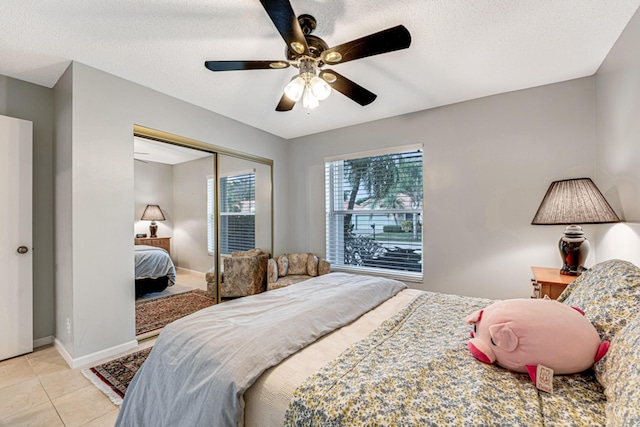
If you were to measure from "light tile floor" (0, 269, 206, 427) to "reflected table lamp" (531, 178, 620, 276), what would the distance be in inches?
127

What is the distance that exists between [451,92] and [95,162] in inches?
131

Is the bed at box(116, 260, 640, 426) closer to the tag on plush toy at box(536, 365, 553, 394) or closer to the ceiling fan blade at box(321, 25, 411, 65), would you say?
the tag on plush toy at box(536, 365, 553, 394)

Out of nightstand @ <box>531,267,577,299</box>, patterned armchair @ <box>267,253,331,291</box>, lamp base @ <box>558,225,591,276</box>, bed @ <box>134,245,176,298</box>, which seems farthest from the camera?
patterned armchair @ <box>267,253,331,291</box>

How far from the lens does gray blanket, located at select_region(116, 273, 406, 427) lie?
1006mm

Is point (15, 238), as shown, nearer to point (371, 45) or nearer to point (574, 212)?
point (371, 45)

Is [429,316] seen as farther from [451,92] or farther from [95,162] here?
[95,162]

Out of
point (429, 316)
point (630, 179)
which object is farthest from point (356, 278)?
point (630, 179)

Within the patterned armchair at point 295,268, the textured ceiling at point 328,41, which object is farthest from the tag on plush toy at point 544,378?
the patterned armchair at point 295,268

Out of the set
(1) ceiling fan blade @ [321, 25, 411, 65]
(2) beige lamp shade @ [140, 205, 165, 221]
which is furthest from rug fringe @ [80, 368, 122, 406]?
(1) ceiling fan blade @ [321, 25, 411, 65]

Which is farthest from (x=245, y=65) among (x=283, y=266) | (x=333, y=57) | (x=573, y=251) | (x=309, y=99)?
(x=573, y=251)

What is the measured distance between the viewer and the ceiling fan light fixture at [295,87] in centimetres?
179

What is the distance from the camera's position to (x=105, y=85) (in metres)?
2.44

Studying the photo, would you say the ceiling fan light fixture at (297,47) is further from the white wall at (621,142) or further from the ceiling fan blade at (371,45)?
the white wall at (621,142)

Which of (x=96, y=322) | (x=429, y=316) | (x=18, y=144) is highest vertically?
(x=18, y=144)
